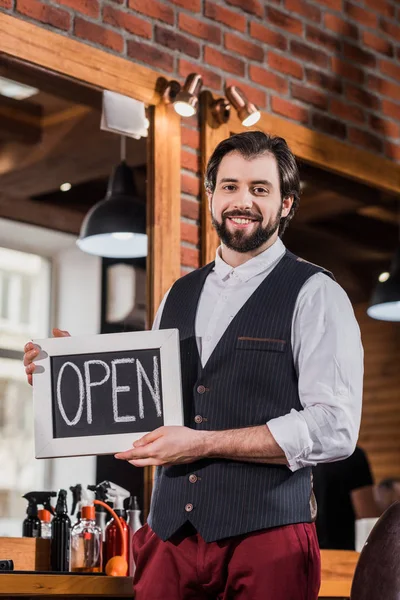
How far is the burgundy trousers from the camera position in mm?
1846

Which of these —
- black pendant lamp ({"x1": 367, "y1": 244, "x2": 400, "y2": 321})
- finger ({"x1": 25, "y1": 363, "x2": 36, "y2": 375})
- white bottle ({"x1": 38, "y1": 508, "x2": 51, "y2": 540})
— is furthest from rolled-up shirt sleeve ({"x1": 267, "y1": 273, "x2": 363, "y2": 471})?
black pendant lamp ({"x1": 367, "y1": 244, "x2": 400, "y2": 321})

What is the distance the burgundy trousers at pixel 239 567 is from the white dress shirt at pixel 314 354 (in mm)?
160

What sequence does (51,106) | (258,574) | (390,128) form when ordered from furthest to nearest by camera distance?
1. (390,128)
2. (51,106)
3. (258,574)

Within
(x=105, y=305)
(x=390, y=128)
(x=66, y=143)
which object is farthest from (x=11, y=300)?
(x=390, y=128)

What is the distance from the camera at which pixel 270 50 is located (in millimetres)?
3545

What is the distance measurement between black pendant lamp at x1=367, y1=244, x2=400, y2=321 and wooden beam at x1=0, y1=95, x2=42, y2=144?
1705mm

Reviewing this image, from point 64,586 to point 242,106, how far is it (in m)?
1.66

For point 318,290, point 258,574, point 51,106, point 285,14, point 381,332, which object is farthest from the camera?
point 381,332

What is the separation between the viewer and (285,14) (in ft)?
11.9

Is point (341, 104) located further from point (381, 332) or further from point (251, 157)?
point (251, 157)

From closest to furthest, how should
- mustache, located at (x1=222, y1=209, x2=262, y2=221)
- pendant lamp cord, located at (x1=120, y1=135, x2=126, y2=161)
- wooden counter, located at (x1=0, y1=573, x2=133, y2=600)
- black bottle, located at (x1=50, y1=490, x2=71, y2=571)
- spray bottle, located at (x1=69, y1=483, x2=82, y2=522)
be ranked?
mustache, located at (x1=222, y1=209, x2=262, y2=221) → wooden counter, located at (x1=0, y1=573, x2=133, y2=600) → black bottle, located at (x1=50, y1=490, x2=71, y2=571) → spray bottle, located at (x1=69, y1=483, x2=82, y2=522) → pendant lamp cord, located at (x1=120, y1=135, x2=126, y2=161)

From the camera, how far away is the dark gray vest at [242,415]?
1875 millimetres

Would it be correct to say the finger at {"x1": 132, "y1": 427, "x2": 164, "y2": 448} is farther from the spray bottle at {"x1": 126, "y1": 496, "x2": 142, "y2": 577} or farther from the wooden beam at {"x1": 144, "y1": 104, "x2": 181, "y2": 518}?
the wooden beam at {"x1": 144, "y1": 104, "x2": 181, "y2": 518}

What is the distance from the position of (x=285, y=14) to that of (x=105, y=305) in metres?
1.33
